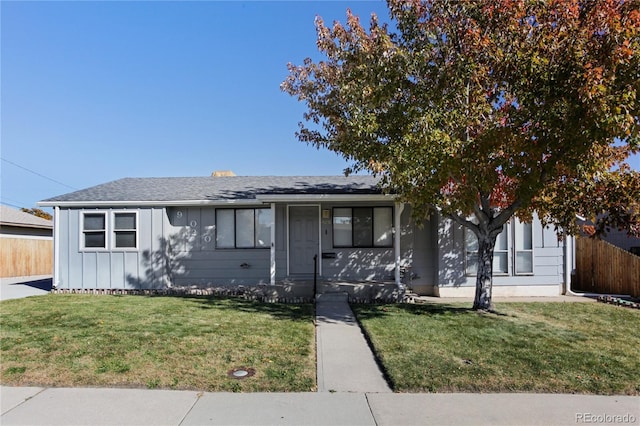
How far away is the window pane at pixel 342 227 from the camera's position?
1236 cm

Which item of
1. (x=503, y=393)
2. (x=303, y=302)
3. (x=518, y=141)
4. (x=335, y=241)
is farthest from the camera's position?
A: (x=335, y=241)

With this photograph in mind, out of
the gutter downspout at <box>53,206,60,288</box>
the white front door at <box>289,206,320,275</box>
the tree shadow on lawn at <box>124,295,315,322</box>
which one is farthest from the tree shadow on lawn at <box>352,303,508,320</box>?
the gutter downspout at <box>53,206,60,288</box>

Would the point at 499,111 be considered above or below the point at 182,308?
above

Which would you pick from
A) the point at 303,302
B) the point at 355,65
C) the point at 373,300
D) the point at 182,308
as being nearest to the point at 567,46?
the point at 355,65

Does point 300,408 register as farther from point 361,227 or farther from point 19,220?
point 19,220

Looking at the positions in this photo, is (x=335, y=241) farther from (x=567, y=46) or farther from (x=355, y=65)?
(x=567, y=46)

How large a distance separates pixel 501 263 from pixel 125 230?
11.5m

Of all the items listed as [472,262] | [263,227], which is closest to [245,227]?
[263,227]

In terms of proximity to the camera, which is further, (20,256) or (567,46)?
(20,256)

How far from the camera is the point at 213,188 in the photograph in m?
14.0

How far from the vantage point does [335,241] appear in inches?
486

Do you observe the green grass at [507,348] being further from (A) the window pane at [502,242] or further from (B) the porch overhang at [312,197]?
(B) the porch overhang at [312,197]

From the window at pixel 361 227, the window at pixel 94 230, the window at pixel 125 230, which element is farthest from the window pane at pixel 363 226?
the window at pixel 94 230

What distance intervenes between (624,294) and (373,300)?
345 inches
